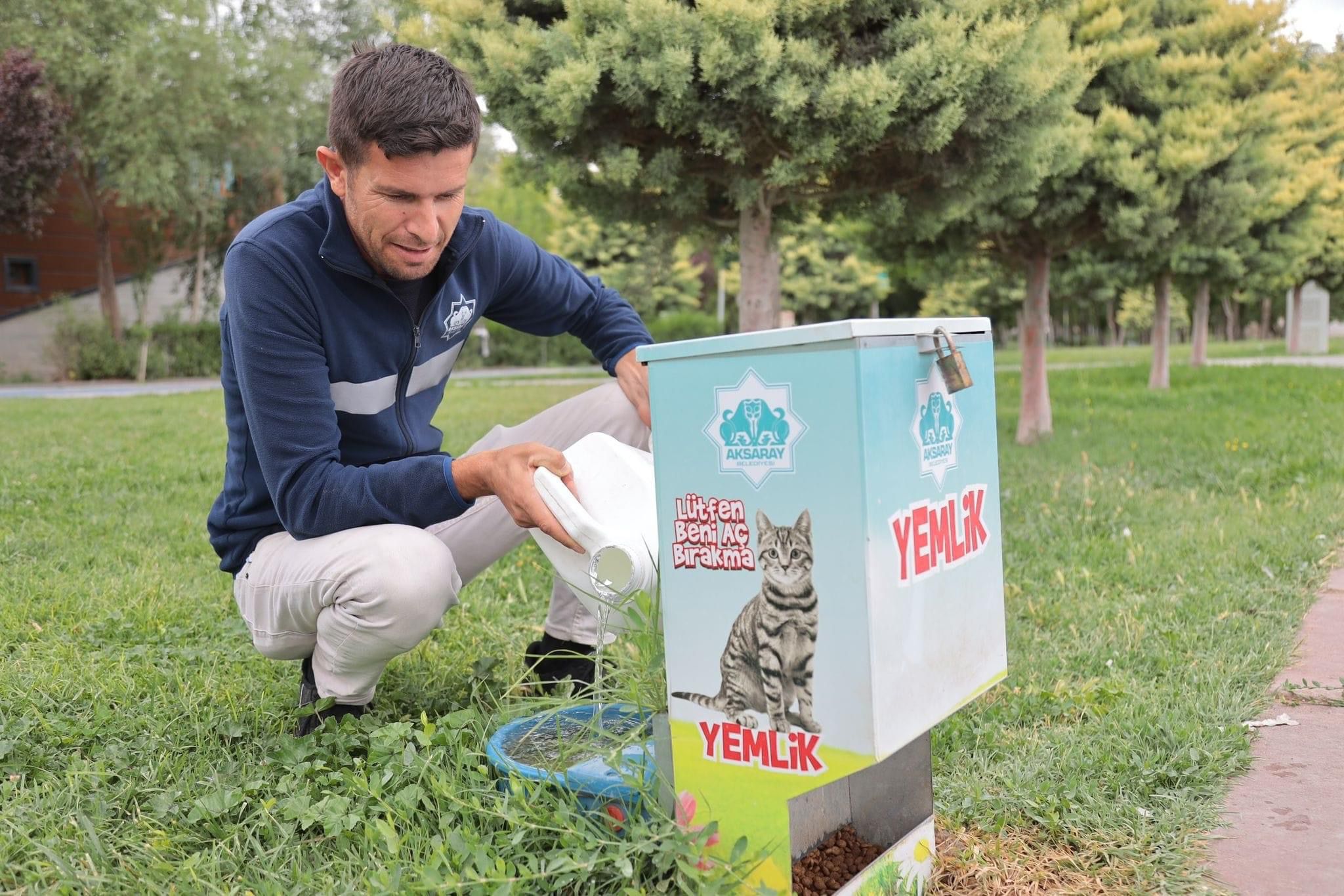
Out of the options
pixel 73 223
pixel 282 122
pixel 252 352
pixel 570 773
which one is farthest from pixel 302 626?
pixel 73 223

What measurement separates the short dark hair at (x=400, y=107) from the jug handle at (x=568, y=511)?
65 centimetres

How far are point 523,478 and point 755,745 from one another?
1.90 ft

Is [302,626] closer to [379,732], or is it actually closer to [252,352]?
[379,732]

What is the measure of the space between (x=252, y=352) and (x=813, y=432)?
3.71ft

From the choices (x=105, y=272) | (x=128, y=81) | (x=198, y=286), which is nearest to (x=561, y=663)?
(x=128, y=81)

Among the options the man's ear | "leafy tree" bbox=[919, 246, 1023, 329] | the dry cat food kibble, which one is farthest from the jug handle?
"leafy tree" bbox=[919, 246, 1023, 329]

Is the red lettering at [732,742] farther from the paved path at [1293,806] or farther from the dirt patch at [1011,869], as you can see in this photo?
the paved path at [1293,806]

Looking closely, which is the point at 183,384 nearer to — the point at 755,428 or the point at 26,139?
the point at 26,139

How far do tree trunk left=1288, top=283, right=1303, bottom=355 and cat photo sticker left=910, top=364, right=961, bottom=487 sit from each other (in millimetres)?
22865

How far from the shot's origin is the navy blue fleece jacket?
2.00 metres

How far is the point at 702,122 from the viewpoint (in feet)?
15.4

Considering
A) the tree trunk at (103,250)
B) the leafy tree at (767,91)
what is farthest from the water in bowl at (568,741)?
the tree trunk at (103,250)

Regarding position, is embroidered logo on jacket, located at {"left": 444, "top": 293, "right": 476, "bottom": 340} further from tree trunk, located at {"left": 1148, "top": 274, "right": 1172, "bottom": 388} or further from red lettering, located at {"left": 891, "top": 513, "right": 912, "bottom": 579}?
tree trunk, located at {"left": 1148, "top": 274, "right": 1172, "bottom": 388}

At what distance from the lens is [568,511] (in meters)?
1.73
